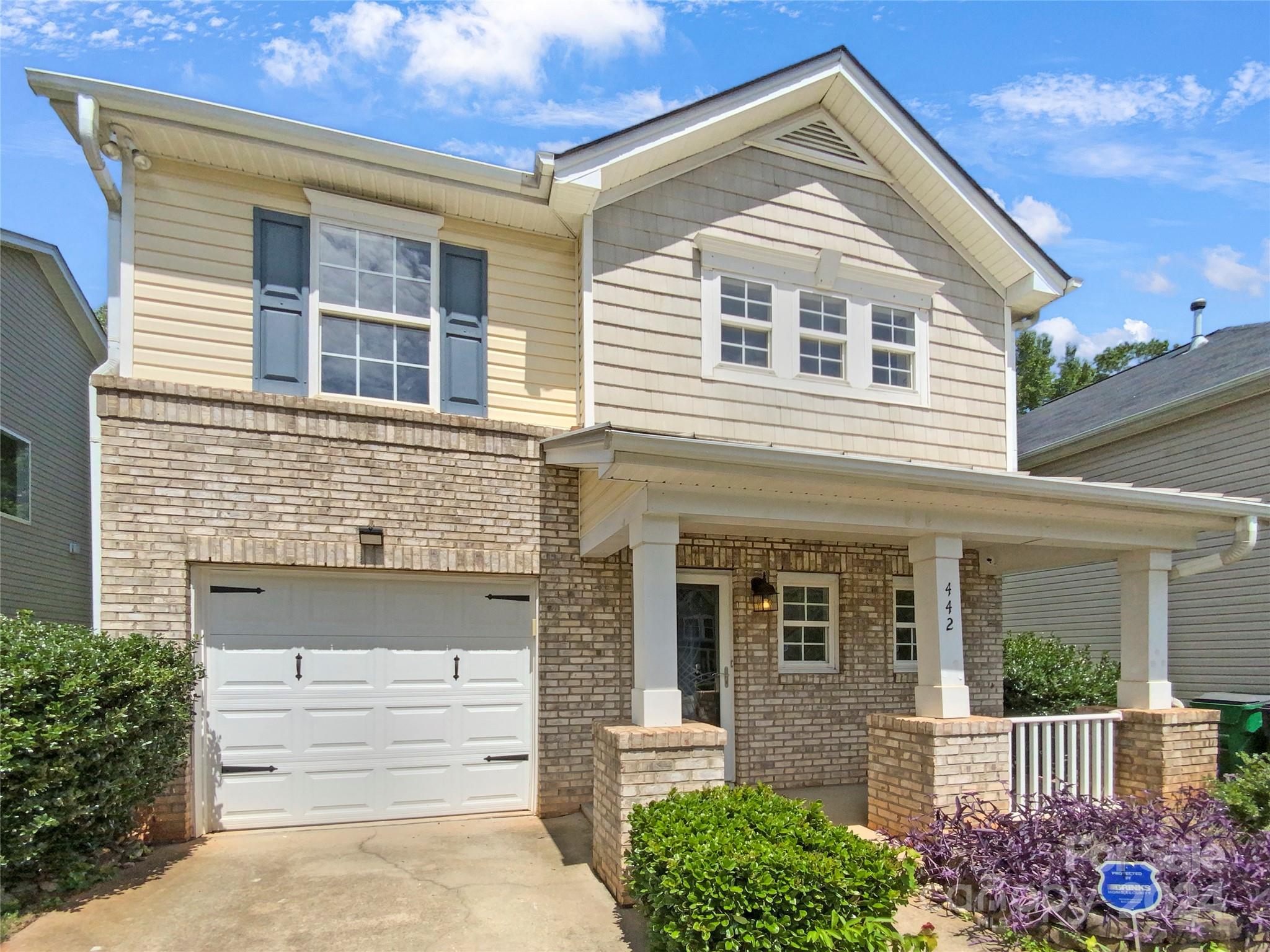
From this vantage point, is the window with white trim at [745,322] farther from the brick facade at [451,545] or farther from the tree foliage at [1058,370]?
A: the tree foliage at [1058,370]

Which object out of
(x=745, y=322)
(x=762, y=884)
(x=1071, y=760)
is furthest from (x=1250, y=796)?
(x=745, y=322)

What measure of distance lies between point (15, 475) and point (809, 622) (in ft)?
31.6

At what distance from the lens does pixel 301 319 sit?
21.3 ft

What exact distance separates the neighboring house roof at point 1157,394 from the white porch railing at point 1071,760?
18.4 ft

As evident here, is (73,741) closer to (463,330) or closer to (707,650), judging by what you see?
(463,330)

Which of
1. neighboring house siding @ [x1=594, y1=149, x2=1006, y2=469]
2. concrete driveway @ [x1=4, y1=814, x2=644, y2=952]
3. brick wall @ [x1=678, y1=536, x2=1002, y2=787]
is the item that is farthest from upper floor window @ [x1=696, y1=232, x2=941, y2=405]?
concrete driveway @ [x1=4, y1=814, x2=644, y2=952]

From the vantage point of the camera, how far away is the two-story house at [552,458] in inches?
236

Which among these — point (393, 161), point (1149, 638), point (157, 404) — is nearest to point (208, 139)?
point (393, 161)

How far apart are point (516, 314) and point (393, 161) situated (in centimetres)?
159

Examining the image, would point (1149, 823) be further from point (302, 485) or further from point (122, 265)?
point (122, 265)

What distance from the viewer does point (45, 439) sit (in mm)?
10602

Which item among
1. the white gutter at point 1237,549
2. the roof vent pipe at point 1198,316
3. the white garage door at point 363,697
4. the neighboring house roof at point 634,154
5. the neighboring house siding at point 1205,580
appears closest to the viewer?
the neighboring house roof at point 634,154

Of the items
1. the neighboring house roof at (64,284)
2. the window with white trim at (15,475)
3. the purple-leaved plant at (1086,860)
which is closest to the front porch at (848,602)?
the purple-leaved plant at (1086,860)

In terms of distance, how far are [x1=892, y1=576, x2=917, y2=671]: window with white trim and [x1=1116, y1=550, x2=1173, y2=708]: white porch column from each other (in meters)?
1.92
